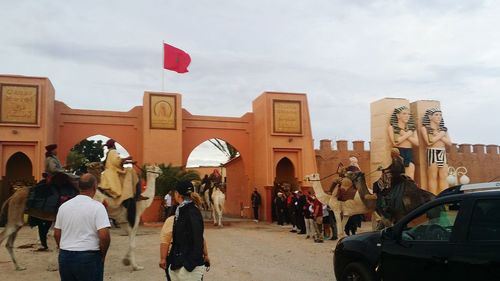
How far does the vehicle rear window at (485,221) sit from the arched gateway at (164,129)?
68.8 ft

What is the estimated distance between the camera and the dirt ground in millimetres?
9961

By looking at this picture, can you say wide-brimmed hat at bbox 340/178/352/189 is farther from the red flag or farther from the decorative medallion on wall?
the red flag

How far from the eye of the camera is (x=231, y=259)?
481 inches

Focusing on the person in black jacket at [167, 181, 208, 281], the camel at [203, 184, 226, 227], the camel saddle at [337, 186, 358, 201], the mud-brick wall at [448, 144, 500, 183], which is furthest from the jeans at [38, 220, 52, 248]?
the mud-brick wall at [448, 144, 500, 183]

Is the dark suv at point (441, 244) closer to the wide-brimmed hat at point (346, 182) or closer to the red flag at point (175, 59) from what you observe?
the wide-brimmed hat at point (346, 182)

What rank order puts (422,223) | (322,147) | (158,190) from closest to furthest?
(422,223), (158,190), (322,147)

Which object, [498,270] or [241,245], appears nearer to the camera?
[498,270]

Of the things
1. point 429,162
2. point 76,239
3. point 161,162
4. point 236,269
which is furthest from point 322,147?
point 76,239

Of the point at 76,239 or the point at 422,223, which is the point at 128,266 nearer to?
the point at 76,239

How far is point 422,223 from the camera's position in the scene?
6262 mm

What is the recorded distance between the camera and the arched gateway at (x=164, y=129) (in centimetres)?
2300

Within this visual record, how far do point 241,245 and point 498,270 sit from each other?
35.7 ft

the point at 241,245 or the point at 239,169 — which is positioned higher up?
the point at 239,169

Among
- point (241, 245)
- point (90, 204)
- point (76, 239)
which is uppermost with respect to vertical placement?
point (90, 204)
